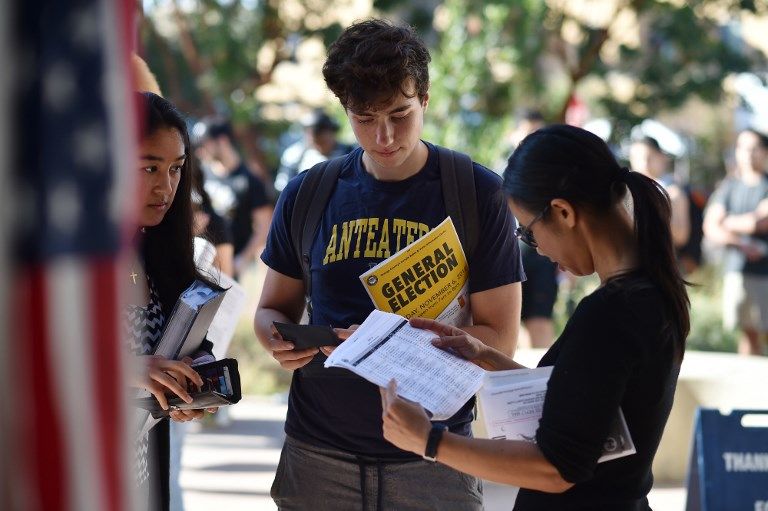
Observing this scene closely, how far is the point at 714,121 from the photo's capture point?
21.6m

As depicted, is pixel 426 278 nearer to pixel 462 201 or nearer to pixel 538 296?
pixel 462 201

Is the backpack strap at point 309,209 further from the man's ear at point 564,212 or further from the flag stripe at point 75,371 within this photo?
the flag stripe at point 75,371

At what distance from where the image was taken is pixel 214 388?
2.88m

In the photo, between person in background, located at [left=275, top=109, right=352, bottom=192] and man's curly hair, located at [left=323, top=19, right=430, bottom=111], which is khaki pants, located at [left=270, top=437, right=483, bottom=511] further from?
person in background, located at [left=275, top=109, right=352, bottom=192]

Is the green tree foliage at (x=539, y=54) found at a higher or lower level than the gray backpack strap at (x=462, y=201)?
higher

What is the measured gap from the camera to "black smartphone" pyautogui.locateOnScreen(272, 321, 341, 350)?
279cm

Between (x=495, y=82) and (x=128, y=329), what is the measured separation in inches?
356

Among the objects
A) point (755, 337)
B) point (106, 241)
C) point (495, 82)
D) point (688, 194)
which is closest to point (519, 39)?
point (495, 82)

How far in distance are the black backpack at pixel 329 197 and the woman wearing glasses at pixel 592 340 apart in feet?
1.68

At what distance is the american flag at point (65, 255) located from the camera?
136 centimetres

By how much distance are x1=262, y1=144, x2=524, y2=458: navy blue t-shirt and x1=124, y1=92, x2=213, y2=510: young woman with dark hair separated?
1.08ft

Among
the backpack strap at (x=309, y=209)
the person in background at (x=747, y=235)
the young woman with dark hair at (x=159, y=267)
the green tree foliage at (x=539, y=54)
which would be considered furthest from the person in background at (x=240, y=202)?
the backpack strap at (x=309, y=209)

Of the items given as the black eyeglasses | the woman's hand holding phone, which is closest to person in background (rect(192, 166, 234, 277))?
the woman's hand holding phone

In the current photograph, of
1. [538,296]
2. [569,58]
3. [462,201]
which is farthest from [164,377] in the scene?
[569,58]
